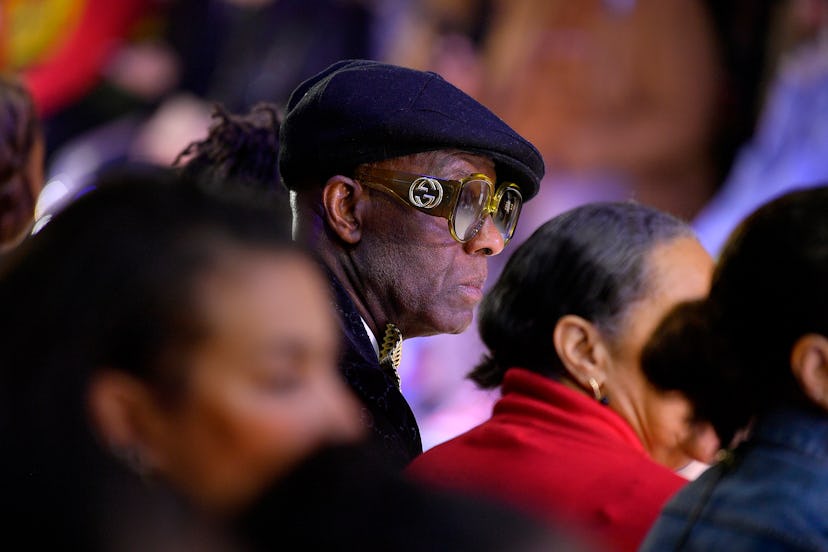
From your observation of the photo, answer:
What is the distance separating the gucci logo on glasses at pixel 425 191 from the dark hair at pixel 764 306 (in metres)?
0.64

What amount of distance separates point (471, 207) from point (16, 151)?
1286 millimetres

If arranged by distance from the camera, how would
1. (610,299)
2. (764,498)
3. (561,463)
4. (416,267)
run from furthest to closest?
(416,267)
(610,299)
(561,463)
(764,498)

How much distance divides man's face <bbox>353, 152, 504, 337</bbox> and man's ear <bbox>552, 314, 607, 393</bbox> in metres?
0.29

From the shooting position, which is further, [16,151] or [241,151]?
[16,151]

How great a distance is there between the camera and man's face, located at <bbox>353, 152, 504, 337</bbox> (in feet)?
6.96

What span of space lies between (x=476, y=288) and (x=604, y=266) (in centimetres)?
36

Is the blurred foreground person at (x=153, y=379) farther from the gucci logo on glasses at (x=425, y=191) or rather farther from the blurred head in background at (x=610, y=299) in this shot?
the gucci logo on glasses at (x=425, y=191)

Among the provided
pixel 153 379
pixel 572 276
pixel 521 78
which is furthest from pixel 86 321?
pixel 521 78

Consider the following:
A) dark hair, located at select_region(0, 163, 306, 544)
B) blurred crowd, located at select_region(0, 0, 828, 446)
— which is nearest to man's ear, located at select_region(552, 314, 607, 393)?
dark hair, located at select_region(0, 163, 306, 544)

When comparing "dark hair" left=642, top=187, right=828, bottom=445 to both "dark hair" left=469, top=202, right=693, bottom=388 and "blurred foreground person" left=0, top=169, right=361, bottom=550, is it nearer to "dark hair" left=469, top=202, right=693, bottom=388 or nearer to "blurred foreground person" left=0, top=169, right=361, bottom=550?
"dark hair" left=469, top=202, right=693, bottom=388

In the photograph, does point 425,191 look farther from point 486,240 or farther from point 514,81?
point 514,81

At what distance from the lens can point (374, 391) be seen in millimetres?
1925

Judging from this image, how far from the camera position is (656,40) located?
6758 millimetres

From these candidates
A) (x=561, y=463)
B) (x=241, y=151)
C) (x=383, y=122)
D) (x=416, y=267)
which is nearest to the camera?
(x=561, y=463)
